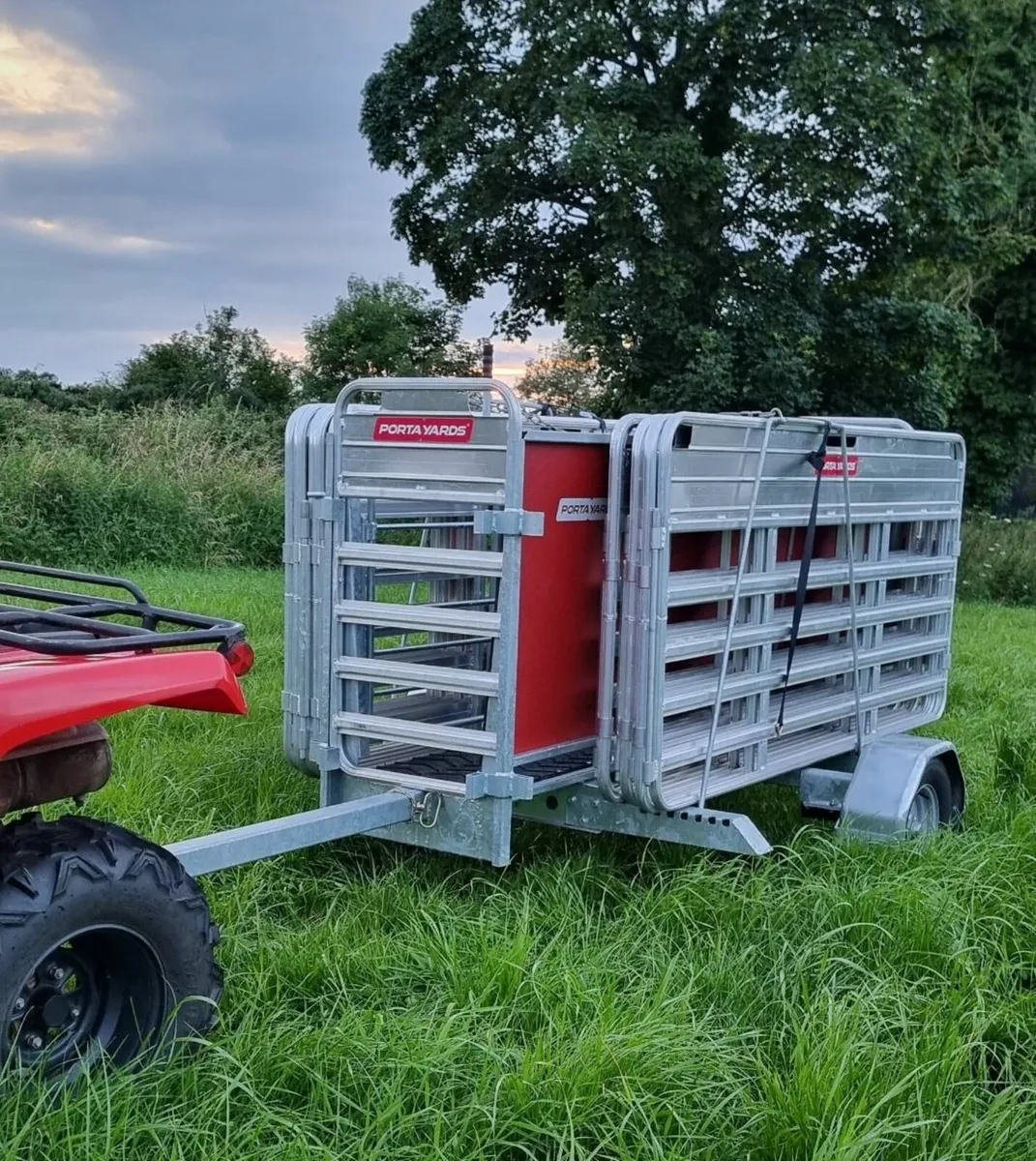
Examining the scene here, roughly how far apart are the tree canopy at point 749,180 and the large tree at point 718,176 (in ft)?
0.12

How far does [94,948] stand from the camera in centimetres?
301

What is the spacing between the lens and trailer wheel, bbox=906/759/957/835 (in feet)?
16.9

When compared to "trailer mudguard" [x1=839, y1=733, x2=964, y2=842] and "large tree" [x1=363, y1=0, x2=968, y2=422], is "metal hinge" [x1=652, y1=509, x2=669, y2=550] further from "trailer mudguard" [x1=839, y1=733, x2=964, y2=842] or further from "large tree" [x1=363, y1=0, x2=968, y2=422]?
"large tree" [x1=363, y1=0, x2=968, y2=422]

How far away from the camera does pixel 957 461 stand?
20.7ft

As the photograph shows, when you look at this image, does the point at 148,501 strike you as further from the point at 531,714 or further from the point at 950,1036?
the point at 950,1036

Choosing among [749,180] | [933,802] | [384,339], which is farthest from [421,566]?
[384,339]

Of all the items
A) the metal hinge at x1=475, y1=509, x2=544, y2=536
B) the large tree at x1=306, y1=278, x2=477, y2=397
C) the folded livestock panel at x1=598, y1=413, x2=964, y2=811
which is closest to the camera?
the metal hinge at x1=475, y1=509, x2=544, y2=536

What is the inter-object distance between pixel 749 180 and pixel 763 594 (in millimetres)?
16364

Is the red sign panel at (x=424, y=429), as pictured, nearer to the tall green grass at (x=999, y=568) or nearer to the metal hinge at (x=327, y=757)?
the metal hinge at (x=327, y=757)

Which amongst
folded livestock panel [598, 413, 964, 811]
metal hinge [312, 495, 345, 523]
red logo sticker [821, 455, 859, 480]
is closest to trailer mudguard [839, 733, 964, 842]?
folded livestock panel [598, 413, 964, 811]

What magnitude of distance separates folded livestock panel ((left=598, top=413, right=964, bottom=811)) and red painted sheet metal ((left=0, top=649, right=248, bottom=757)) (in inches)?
60.4

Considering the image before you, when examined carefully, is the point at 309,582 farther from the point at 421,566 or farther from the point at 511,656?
the point at 511,656

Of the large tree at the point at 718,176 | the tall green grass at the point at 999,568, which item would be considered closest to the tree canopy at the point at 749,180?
the large tree at the point at 718,176

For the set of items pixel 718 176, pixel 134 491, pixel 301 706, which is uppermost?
pixel 718 176
